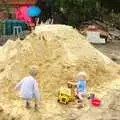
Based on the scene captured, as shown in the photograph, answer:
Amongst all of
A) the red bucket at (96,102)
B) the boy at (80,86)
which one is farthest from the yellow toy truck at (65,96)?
the red bucket at (96,102)

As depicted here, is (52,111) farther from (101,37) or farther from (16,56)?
(101,37)

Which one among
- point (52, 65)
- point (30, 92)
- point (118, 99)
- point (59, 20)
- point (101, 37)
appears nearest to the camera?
point (30, 92)

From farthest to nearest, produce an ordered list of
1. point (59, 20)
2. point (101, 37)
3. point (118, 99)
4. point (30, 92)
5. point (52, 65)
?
point (59, 20)
point (101, 37)
point (52, 65)
point (118, 99)
point (30, 92)

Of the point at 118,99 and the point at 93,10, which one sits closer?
the point at 118,99

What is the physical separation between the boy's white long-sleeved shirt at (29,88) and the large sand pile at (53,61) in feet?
3.51

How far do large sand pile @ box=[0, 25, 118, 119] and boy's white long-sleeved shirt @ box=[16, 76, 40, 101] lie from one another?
3.51 feet

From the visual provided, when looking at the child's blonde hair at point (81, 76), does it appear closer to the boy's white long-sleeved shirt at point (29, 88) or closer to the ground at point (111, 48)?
the boy's white long-sleeved shirt at point (29, 88)

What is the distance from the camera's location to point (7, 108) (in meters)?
15.1

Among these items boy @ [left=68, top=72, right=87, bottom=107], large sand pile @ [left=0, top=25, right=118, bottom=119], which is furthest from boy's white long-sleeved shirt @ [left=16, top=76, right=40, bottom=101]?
boy @ [left=68, top=72, right=87, bottom=107]

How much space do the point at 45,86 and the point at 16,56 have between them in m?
1.72

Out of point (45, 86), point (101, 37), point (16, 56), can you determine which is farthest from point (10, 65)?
point (101, 37)

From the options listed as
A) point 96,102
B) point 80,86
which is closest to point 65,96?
point 80,86

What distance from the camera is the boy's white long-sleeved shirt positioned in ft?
46.8

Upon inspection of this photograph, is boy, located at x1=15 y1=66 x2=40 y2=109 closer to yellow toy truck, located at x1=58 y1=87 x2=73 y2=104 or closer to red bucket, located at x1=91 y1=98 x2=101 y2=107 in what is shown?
yellow toy truck, located at x1=58 y1=87 x2=73 y2=104
